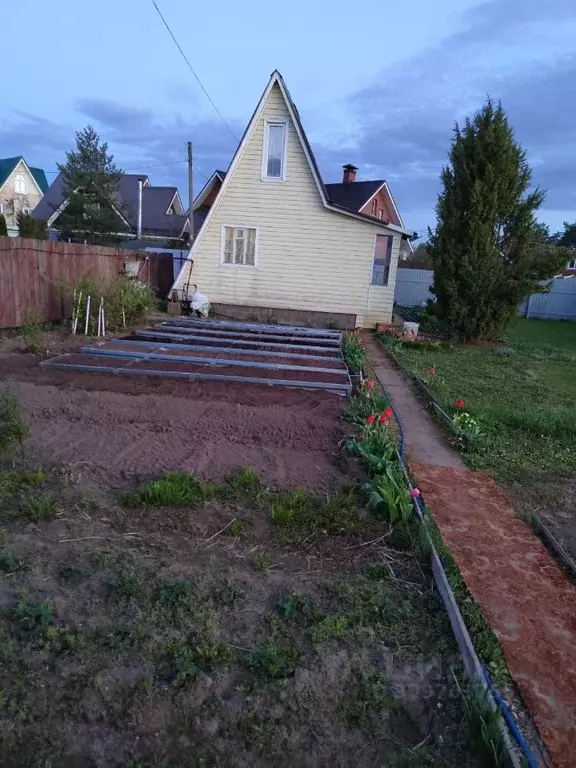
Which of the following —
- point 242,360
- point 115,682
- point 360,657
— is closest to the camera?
point 115,682

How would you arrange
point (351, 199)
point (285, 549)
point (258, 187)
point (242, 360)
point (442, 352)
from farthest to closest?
point (351, 199) → point (258, 187) → point (442, 352) → point (242, 360) → point (285, 549)

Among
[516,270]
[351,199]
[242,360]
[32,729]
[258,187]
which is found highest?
[351,199]

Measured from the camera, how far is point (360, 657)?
2412 millimetres

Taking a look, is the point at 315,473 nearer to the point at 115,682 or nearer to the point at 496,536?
the point at 496,536

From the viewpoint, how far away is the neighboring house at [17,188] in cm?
3946

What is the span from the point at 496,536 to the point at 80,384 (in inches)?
211

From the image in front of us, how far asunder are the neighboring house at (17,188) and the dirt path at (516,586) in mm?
41790

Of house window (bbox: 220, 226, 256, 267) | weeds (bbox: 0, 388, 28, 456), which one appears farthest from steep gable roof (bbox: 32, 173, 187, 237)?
weeds (bbox: 0, 388, 28, 456)

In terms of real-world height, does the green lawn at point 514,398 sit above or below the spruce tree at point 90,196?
below

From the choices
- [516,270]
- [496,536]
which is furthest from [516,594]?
[516,270]

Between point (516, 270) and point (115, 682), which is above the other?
point (516, 270)

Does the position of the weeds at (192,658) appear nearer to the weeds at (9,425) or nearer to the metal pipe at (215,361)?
the weeds at (9,425)

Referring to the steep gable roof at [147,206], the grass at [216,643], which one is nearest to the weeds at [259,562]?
the grass at [216,643]

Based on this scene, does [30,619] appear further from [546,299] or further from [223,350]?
[546,299]
